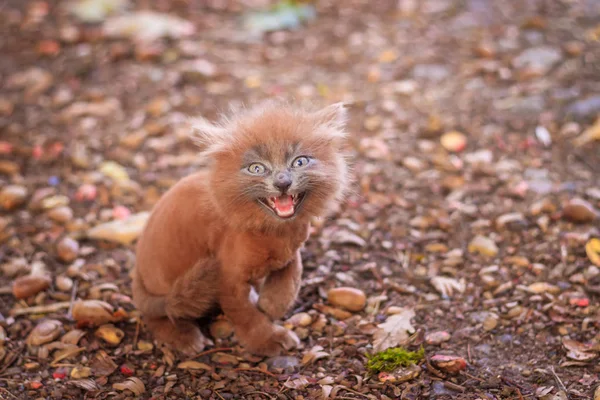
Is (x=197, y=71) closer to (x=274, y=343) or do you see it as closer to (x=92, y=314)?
(x=92, y=314)

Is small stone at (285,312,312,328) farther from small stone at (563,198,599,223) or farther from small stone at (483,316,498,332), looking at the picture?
small stone at (563,198,599,223)

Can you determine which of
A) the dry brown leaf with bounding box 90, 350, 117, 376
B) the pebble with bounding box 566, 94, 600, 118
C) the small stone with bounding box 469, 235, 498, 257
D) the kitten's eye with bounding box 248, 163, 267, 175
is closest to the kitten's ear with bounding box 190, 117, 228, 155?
the kitten's eye with bounding box 248, 163, 267, 175

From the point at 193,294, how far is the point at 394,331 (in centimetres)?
107

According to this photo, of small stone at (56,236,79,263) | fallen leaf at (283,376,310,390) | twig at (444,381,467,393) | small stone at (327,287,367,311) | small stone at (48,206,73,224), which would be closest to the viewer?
twig at (444,381,467,393)

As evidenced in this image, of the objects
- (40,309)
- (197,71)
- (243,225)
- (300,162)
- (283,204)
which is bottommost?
(40,309)

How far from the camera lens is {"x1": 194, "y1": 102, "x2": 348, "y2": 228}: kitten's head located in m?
3.03

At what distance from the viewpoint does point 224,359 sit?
11.6 ft

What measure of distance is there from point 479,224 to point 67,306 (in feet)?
8.48

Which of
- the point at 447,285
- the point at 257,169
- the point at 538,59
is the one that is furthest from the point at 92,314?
the point at 538,59

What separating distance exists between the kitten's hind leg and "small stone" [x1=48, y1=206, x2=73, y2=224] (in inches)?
53.6

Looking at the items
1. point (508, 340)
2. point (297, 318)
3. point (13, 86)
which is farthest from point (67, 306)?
point (13, 86)

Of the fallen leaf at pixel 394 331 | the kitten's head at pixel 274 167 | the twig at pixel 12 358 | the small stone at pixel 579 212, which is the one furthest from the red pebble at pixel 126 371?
the small stone at pixel 579 212

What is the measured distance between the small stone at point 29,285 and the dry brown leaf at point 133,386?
38.7 inches

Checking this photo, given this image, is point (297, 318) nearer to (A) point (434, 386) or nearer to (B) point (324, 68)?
(A) point (434, 386)
